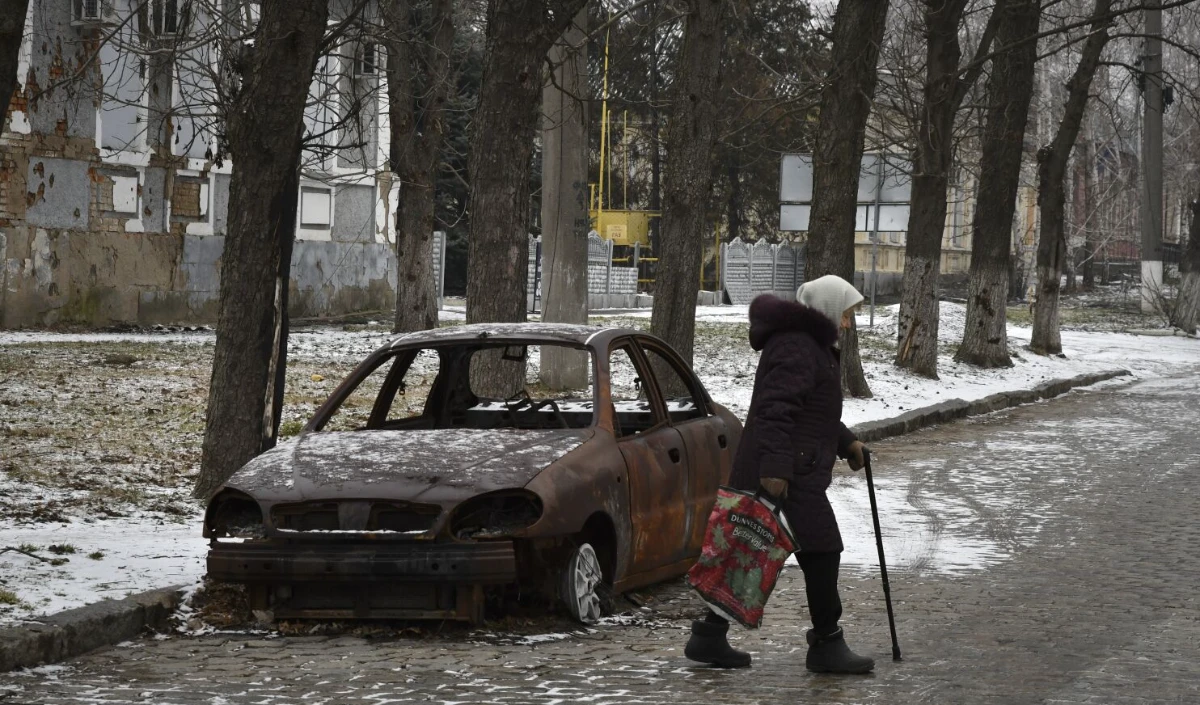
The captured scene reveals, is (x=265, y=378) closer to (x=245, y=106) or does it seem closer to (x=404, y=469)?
(x=245, y=106)

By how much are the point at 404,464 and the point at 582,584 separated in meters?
0.96

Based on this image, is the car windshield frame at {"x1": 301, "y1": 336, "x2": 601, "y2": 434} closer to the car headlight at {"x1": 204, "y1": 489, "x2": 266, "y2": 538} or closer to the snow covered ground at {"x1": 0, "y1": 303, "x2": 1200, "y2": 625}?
the car headlight at {"x1": 204, "y1": 489, "x2": 266, "y2": 538}

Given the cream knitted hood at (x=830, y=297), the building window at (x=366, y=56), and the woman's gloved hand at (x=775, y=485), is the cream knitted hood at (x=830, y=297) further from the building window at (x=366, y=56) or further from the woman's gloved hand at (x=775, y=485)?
the building window at (x=366, y=56)

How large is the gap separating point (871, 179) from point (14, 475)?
75.2ft

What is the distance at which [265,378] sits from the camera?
1069 cm

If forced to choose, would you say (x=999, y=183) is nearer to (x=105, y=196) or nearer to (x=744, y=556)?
(x=105, y=196)

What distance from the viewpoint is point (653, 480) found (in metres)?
8.21

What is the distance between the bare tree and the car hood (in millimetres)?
15254

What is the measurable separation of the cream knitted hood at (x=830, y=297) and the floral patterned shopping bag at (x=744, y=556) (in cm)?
81

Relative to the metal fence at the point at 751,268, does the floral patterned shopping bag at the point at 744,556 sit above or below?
below

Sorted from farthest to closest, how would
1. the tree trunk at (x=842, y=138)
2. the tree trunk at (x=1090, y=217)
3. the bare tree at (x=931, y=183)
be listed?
the tree trunk at (x=1090, y=217) → the bare tree at (x=931, y=183) → the tree trunk at (x=842, y=138)

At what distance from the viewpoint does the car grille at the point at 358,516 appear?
714 centimetres

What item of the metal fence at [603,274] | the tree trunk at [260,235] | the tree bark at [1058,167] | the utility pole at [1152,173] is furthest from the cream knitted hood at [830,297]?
the metal fence at [603,274]

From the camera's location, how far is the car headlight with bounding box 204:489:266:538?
24.4 ft
